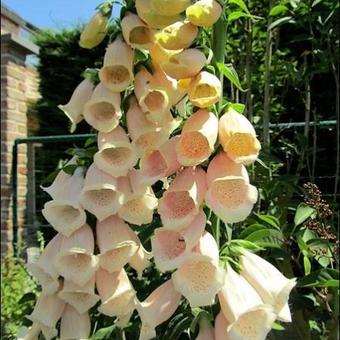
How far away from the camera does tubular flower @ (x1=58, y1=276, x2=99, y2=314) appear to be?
2.39 feet

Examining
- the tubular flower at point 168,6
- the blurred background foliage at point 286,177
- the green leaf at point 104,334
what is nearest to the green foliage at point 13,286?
the blurred background foliage at point 286,177

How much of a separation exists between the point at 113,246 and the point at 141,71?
221mm

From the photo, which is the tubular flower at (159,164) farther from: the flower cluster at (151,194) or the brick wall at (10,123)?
the brick wall at (10,123)

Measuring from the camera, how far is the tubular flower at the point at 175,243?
2.18 feet

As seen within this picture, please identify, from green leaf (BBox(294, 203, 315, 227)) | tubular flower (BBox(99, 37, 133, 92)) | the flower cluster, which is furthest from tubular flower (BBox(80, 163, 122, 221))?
green leaf (BBox(294, 203, 315, 227))

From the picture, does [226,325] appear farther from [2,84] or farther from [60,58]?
[60,58]

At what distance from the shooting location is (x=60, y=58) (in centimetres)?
482

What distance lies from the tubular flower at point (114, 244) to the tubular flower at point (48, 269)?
0.20ft

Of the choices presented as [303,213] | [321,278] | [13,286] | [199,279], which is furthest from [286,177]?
[13,286]

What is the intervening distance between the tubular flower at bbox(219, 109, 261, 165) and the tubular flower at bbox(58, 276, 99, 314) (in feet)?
0.76

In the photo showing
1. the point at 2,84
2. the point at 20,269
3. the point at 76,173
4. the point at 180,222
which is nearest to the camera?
the point at 180,222

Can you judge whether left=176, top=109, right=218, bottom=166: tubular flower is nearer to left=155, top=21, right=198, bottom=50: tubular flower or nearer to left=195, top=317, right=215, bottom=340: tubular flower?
left=155, top=21, right=198, bottom=50: tubular flower

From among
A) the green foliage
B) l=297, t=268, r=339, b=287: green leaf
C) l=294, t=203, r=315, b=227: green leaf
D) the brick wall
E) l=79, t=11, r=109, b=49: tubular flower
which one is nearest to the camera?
l=79, t=11, r=109, b=49: tubular flower

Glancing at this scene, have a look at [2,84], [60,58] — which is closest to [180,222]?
[2,84]
